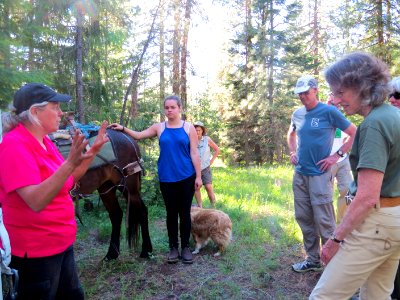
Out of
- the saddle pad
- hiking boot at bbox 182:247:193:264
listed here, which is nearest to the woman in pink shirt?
the saddle pad

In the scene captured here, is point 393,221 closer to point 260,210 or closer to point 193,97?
point 260,210

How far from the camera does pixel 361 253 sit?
185cm

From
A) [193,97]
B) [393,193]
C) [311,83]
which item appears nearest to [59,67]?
[311,83]

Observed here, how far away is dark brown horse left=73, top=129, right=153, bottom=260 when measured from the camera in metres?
4.33

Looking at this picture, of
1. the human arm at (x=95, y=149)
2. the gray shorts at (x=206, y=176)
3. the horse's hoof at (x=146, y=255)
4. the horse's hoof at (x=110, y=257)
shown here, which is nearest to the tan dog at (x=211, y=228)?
the horse's hoof at (x=146, y=255)

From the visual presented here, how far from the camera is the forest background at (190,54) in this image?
762cm

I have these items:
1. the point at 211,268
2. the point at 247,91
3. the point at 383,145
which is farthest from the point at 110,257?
the point at 247,91

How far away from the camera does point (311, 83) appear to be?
3.65 m

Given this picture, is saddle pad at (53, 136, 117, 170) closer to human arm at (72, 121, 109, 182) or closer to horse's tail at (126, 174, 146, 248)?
horse's tail at (126, 174, 146, 248)

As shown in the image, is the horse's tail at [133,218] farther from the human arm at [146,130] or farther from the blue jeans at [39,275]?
the blue jeans at [39,275]

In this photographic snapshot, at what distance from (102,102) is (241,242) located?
603 cm

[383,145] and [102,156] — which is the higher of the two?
[383,145]

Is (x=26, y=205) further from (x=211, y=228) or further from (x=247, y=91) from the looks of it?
(x=247, y=91)

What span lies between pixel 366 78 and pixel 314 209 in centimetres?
222
